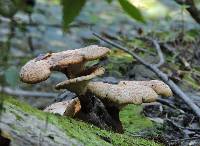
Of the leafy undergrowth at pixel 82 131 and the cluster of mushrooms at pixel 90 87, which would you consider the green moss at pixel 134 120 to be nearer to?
the cluster of mushrooms at pixel 90 87

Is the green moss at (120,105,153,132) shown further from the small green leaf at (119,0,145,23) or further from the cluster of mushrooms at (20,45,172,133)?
the small green leaf at (119,0,145,23)

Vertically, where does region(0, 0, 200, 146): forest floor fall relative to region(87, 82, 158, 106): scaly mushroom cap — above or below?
below

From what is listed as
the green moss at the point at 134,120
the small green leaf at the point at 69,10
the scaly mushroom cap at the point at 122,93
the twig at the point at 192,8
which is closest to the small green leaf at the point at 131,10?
the small green leaf at the point at 69,10

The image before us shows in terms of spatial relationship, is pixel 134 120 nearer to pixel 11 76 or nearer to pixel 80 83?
pixel 80 83

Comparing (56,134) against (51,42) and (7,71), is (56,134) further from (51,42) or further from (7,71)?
(51,42)

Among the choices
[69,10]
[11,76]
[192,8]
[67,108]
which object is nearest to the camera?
[69,10]

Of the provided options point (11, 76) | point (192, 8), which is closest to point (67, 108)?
point (11, 76)

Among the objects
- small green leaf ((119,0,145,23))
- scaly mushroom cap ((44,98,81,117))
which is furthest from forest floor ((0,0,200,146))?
scaly mushroom cap ((44,98,81,117))
